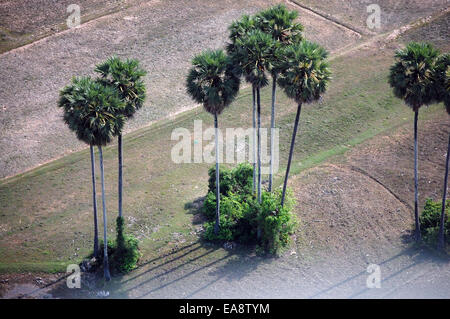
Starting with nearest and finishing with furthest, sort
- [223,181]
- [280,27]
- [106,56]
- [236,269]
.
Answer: [280,27], [236,269], [223,181], [106,56]

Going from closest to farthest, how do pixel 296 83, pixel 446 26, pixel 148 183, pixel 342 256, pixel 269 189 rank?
pixel 296 83, pixel 342 256, pixel 269 189, pixel 148 183, pixel 446 26

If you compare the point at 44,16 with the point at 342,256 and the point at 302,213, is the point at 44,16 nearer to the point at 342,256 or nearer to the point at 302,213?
the point at 302,213

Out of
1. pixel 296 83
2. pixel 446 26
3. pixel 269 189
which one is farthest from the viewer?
pixel 446 26

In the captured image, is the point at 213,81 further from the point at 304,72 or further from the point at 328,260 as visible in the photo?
Answer: the point at 328,260

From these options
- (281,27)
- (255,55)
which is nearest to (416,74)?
(281,27)

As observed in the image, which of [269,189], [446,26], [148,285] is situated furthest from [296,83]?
[446,26]

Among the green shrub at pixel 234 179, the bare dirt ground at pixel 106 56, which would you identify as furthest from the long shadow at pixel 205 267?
the bare dirt ground at pixel 106 56

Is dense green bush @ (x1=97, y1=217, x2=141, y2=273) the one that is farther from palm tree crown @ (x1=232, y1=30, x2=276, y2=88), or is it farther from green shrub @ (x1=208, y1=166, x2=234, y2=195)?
palm tree crown @ (x1=232, y1=30, x2=276, y2=88)

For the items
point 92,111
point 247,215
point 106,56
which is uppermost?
point 92,111
